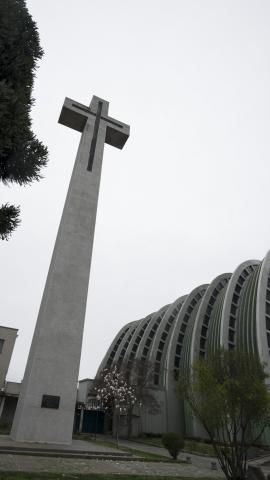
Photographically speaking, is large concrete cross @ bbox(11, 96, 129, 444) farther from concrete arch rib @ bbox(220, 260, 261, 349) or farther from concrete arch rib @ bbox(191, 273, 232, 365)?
concrete arch rib @ bbox(191, 273, 232, 365)

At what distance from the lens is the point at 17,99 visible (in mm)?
7727

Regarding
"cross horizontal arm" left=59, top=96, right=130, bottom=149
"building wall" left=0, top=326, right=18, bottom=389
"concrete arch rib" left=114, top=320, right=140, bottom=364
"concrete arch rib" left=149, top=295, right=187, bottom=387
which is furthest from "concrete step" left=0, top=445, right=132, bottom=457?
"concrete arch rib" left=114, top=320, right=140, bottom=364

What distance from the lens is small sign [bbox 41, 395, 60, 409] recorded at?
1712 cm

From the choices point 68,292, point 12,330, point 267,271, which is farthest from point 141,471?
point 267,271

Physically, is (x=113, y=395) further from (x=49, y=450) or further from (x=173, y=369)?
(x=49, y=450)

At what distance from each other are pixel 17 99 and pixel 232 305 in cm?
4347

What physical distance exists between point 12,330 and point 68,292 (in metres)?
19.5

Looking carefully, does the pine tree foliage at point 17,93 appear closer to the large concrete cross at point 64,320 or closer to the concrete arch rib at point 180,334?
the large concrete cross at point 64,320

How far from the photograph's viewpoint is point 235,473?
12.2m

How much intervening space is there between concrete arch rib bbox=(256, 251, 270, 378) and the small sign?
23784 millimetres

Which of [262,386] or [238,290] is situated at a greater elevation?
[238,290]

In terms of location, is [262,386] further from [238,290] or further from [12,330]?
[238,290]

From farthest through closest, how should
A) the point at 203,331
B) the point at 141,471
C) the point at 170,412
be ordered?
1. the point at 203,331
2. the point at 170,412
3. the point at 141,471

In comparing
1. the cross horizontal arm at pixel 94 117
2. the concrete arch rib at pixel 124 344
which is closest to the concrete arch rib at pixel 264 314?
the cross horizontal arm at pixel 94 117
